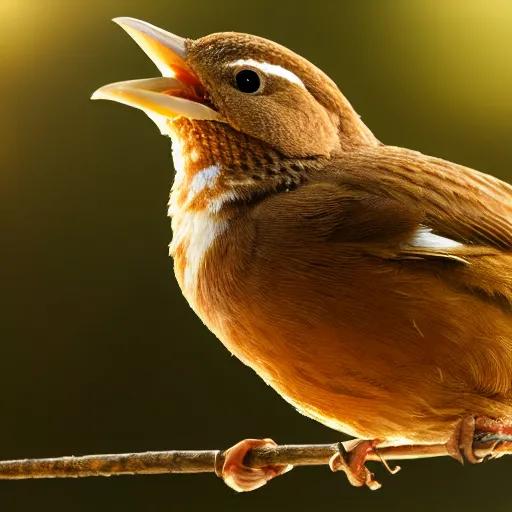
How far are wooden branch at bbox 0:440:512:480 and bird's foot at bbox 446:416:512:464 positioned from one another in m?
0.01

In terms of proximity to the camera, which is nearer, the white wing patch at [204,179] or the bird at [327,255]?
the bird at [327,255]

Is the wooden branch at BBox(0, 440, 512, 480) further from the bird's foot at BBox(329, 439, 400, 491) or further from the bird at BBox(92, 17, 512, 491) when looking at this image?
the bird's foot at BBox(329, 439, 400, 491)

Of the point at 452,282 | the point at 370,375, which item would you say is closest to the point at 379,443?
the point at 370,375

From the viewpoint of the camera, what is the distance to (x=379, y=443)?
256 centimetres

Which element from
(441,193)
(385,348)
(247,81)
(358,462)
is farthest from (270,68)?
(358,462)

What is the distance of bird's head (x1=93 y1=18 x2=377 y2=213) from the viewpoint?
8.57 ft

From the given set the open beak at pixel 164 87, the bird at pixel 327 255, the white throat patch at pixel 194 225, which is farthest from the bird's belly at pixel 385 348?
the open beak at pixel 164 87

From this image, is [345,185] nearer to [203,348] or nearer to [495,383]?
[495,383]

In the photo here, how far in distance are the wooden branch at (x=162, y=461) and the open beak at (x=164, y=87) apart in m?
0.88

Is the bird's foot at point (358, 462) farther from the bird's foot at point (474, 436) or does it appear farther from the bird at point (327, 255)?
the bird's foot at point (474, 436)

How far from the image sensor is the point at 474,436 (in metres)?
2.26

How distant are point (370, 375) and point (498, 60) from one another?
239cm

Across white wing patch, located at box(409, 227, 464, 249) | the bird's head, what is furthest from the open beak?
white wing patch, located at box(409, 227, 464, 249)

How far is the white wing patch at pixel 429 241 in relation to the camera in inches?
92.8
